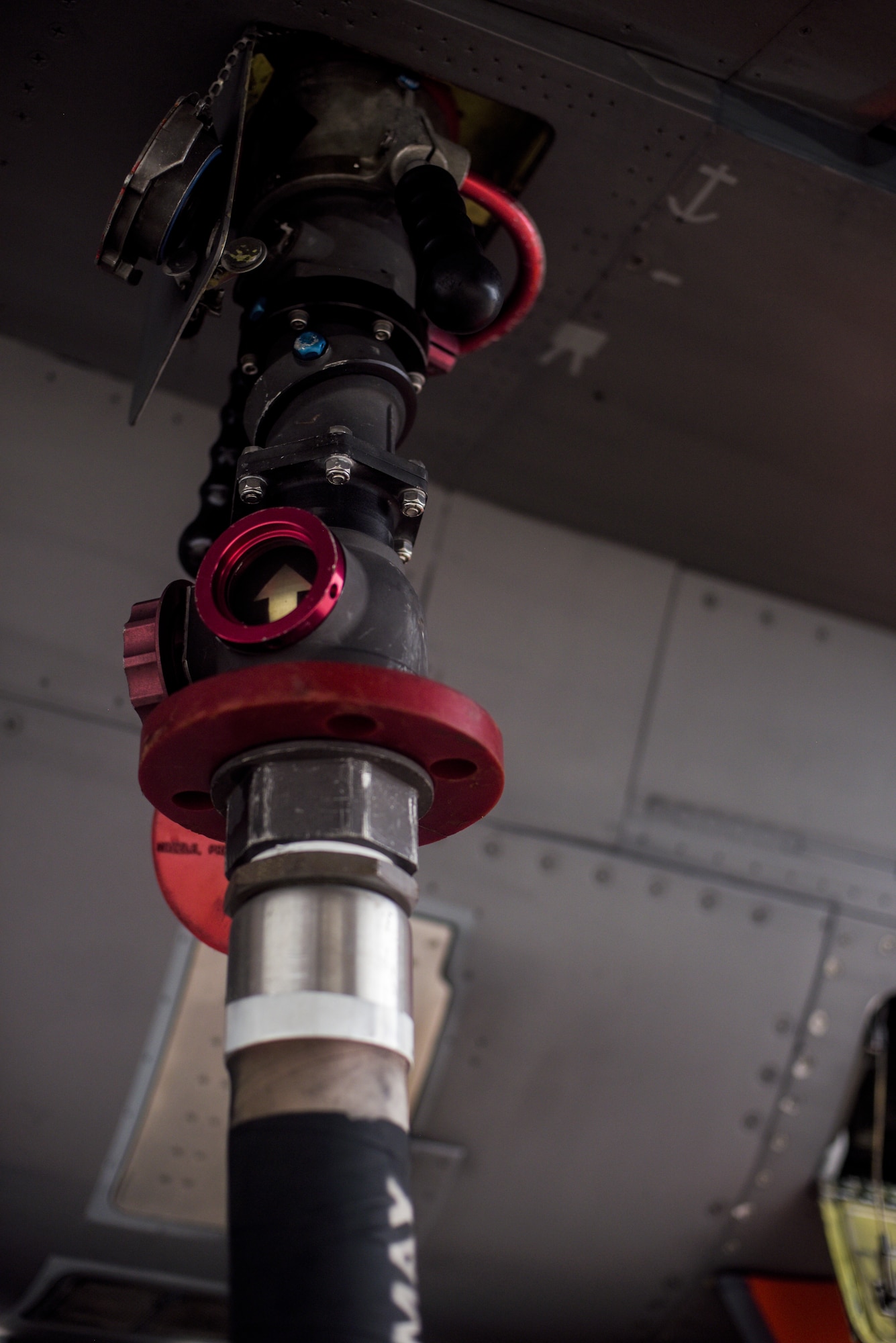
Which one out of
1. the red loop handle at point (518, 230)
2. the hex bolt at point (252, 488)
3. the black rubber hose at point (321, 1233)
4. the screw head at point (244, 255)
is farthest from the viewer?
the red loop handle at point (518, 230)

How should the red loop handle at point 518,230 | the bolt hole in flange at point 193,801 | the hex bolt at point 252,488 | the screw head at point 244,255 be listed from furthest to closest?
the red loop handle at point 518,230 → the screw head at point 244,255 → the hex bolt at point 252,488 → the bolt hole in flange at point 193,801

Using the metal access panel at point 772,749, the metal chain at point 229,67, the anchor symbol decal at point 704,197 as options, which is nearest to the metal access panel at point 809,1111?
the metal access panel at point 772,749

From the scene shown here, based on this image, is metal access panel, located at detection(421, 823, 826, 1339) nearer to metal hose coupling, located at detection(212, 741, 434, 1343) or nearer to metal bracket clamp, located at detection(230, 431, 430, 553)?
metal bracket clamp, located at detection(230, 431, 430, 553)

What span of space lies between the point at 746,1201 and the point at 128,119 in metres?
2.16

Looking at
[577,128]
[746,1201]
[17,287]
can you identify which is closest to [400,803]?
[577,128]

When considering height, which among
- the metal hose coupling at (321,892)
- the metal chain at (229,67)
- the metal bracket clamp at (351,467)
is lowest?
the metal hose coupling at (321,892)

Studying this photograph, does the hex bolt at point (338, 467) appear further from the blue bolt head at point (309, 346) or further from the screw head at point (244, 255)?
the screw head at point (244, 255)

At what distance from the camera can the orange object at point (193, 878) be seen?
1.21m

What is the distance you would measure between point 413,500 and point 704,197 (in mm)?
719

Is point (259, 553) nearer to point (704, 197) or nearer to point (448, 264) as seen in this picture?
point (448, 264)

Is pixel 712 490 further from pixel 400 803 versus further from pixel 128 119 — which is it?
pixel 400 803

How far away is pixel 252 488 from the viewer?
1205 millimetres

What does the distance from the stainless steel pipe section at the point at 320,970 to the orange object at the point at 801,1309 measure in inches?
66.6

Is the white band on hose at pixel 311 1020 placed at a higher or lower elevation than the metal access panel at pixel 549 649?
lower
